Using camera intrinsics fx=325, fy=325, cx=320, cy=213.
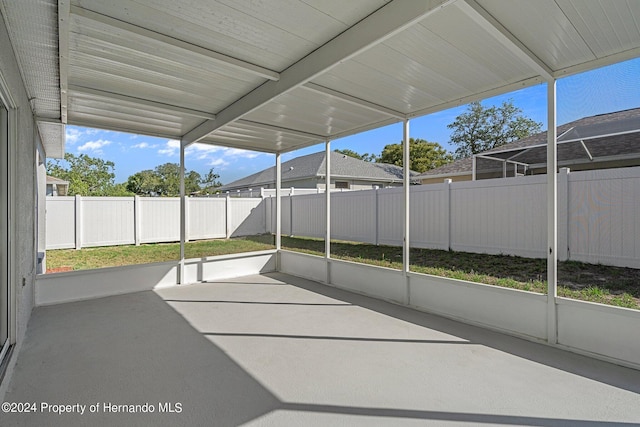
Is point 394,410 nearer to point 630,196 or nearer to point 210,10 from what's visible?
point 210,10

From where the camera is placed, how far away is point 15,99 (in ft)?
8.63

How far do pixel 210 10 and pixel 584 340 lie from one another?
3.75 m

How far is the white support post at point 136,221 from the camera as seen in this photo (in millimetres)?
8836

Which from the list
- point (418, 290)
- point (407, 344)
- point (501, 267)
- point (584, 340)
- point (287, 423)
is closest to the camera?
point (287, 423)

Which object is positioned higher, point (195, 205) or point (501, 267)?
point (195, 205)

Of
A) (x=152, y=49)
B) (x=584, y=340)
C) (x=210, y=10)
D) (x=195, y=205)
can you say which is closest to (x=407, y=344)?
(x=584, y=340)

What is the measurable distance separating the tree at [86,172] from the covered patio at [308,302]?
48.4ft

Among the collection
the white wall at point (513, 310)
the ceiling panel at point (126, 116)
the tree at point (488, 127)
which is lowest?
the white wall at point (513, 310)

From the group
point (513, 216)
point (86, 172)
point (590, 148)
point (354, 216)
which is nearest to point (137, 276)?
point (354, 216)

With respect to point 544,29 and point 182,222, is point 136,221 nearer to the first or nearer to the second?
point 182,222

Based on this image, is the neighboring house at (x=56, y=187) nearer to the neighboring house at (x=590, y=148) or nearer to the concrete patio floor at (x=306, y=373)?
the concrete patio floor at (x=306, y=373)

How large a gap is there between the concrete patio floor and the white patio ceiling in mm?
2299

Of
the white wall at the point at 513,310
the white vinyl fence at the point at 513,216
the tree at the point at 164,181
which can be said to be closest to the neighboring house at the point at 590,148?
the white vinyl fence at the point at 513,216

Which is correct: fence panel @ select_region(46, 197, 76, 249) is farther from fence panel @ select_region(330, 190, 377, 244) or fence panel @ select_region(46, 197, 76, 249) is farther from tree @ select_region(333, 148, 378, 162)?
tree @ select_region(333, 148, 378, 162)
